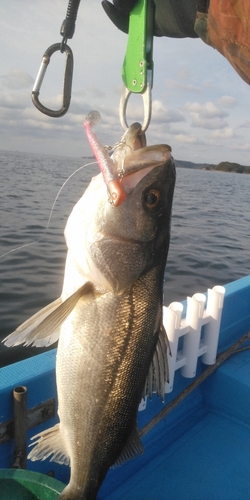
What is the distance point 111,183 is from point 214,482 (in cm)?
279

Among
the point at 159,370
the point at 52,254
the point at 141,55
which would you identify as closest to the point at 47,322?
the point at 159,370

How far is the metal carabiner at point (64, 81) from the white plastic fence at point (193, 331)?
2040 millimetres

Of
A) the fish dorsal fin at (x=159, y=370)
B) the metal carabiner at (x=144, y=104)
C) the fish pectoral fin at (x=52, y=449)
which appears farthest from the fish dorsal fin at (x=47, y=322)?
the metal carabiner at (x=144, y=104)

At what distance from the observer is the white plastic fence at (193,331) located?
3531mm

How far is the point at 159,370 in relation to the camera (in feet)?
6.61

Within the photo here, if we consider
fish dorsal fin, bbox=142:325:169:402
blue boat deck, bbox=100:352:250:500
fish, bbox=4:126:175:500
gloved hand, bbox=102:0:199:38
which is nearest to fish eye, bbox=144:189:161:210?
fish, bbox=4:126:175:500

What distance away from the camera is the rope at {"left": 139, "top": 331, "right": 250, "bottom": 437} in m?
3.54

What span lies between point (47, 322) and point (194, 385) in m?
2.59

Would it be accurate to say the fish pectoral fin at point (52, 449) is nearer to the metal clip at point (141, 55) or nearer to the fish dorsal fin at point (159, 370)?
the fish dorsal fin at point (159, 370)

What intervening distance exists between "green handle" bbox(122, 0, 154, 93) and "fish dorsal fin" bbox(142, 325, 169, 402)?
3.81 ft

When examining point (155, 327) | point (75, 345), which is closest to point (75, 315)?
point (75, 345)

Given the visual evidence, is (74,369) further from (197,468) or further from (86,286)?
(197,468)

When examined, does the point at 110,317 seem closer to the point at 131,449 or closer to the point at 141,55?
the point at 131,449

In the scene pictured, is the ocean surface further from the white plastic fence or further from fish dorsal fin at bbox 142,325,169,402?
fish dorsal fin at bbox 142,325,169,402
